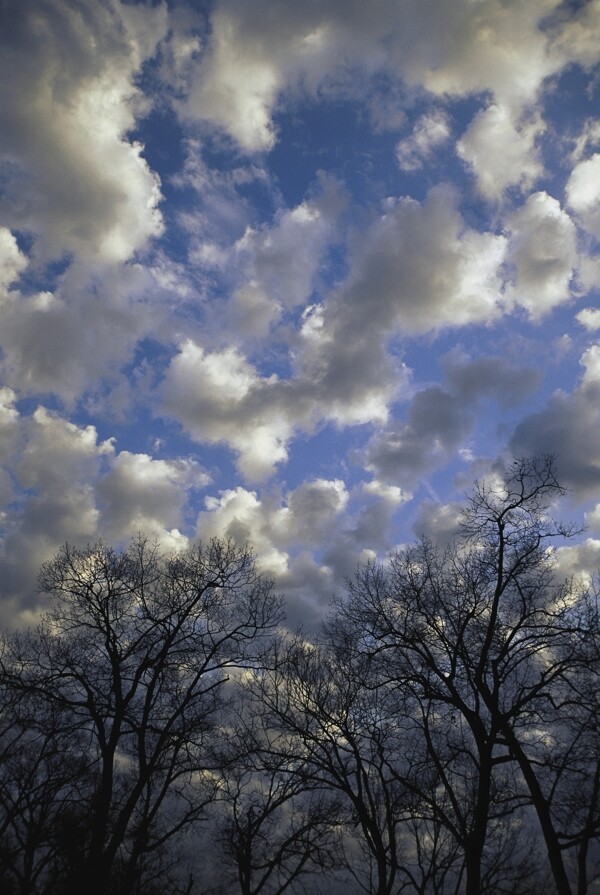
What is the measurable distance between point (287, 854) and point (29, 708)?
11.4 metres

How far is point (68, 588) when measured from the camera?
17.1 meters

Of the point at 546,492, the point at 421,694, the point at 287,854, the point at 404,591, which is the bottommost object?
the point at 287,854

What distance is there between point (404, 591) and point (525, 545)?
3550mm

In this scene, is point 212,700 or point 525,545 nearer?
point 525,545

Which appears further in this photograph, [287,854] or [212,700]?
[287,854]

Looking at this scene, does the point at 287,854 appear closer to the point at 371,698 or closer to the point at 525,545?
the point at 371,698

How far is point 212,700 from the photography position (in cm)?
1784

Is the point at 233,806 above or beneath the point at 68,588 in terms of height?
beneath

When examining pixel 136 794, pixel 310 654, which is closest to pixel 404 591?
pixel 310 654

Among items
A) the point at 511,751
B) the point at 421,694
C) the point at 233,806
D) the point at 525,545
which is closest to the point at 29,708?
the point at 233,806

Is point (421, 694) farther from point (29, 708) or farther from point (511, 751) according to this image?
point (29, 708)

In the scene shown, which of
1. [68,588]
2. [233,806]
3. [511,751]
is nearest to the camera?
[511,751]

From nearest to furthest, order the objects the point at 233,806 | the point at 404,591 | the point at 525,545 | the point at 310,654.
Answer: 1. the point at 525,545
2. the point at 404,591
3. the point at 310,654
4. the point at 233,806

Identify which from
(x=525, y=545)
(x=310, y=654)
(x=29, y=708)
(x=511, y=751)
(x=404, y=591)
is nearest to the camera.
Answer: (x=511, y=751)
